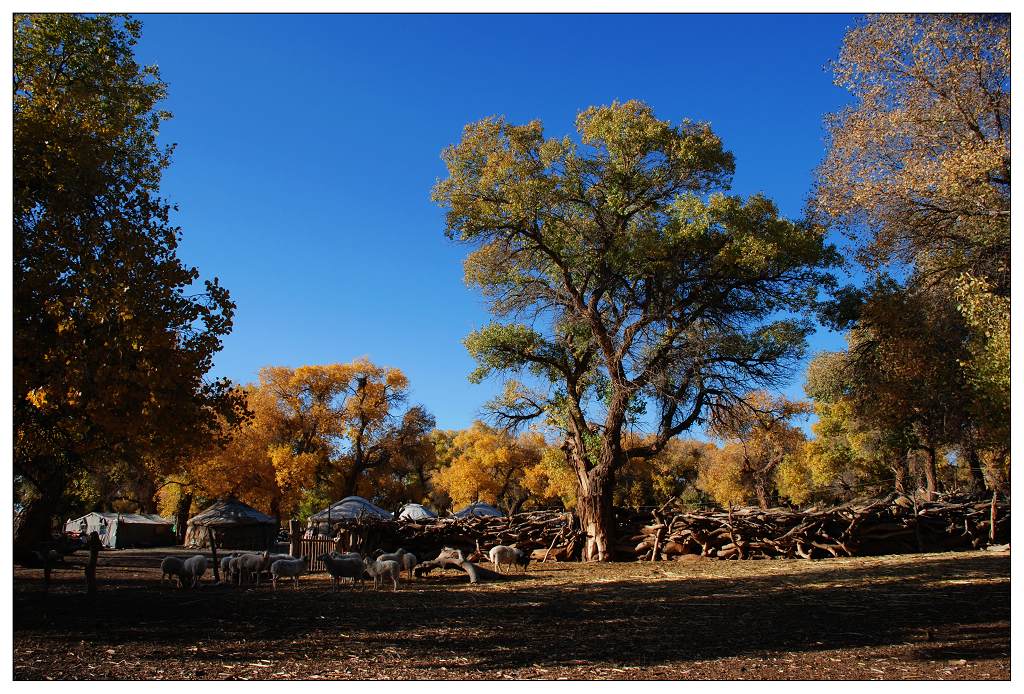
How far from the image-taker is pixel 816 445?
44.2 meters

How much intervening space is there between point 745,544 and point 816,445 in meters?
26.3

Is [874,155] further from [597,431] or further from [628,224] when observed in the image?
[597,431]

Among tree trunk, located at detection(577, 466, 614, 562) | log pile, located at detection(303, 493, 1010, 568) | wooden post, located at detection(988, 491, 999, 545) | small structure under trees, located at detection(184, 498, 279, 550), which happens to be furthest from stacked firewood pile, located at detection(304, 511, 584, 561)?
wooden post, located at detection(988, 491, 999, 545)

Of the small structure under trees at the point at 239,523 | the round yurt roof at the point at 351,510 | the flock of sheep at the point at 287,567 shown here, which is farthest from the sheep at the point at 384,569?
the small structure under trees at the point at 239,523

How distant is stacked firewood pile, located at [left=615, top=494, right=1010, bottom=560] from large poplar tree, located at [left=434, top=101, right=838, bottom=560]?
239cm

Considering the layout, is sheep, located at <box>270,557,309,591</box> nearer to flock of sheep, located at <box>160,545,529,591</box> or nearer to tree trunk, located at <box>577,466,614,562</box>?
flock of sheep, located at <box>160,545,529,591</box>

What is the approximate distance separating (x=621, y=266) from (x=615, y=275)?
568 mm

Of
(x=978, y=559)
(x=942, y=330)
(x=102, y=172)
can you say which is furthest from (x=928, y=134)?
(x=102, y=172)

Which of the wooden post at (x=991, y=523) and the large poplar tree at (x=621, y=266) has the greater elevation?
the large poplar tree at (x=621, y=266)

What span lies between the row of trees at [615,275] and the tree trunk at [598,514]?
0.08 m

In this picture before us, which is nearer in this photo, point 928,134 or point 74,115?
point 74,115

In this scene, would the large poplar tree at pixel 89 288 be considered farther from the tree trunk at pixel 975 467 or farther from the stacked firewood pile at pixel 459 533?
the tree trunk at pixel 975 467

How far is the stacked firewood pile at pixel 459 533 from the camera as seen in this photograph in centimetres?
2364

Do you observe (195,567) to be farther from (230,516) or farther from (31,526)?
(230,516)
